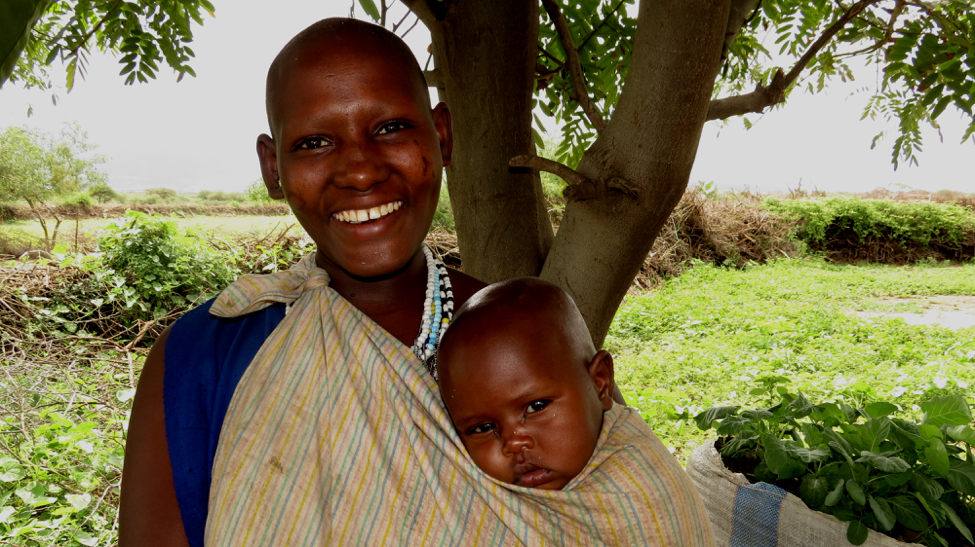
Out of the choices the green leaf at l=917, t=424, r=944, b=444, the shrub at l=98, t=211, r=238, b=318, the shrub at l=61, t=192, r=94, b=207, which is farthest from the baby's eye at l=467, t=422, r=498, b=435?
the shrub at l=61, t=192, r=94, b=207

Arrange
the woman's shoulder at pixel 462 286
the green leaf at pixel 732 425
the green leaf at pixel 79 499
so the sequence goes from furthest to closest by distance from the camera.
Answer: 1. the green leaf at pixel 79 499
2. the green leaf at pixel 732 425
3. the woman's shoulder at pixel 462 286

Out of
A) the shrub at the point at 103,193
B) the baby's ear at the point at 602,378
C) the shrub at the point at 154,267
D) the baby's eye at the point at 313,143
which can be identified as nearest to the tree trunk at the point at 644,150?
the baby's ear at the point at 602,378

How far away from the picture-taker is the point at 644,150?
147cm

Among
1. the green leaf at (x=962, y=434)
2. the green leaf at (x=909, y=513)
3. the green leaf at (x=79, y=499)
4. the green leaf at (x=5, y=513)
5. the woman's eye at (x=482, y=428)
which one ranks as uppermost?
the woman's eye at (x=482, y=428)

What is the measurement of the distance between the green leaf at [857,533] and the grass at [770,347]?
107 centimetres

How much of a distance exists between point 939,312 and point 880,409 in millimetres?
5570

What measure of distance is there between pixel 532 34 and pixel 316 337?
108cm

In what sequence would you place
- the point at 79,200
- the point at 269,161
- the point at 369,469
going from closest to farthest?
the point at 369,469
the point at 269,161
the point at 79,200

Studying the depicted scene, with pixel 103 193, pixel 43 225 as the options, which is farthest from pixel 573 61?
pixel 103 193

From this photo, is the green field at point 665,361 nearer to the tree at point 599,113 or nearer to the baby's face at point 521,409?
the tree at point 599,113

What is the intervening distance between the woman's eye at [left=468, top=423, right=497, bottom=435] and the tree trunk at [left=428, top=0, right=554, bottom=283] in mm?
617

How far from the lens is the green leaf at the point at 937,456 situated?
1924 mm

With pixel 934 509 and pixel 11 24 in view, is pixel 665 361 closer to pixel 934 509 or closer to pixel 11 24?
pixel 934 509

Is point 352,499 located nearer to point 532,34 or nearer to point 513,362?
point 513,362
